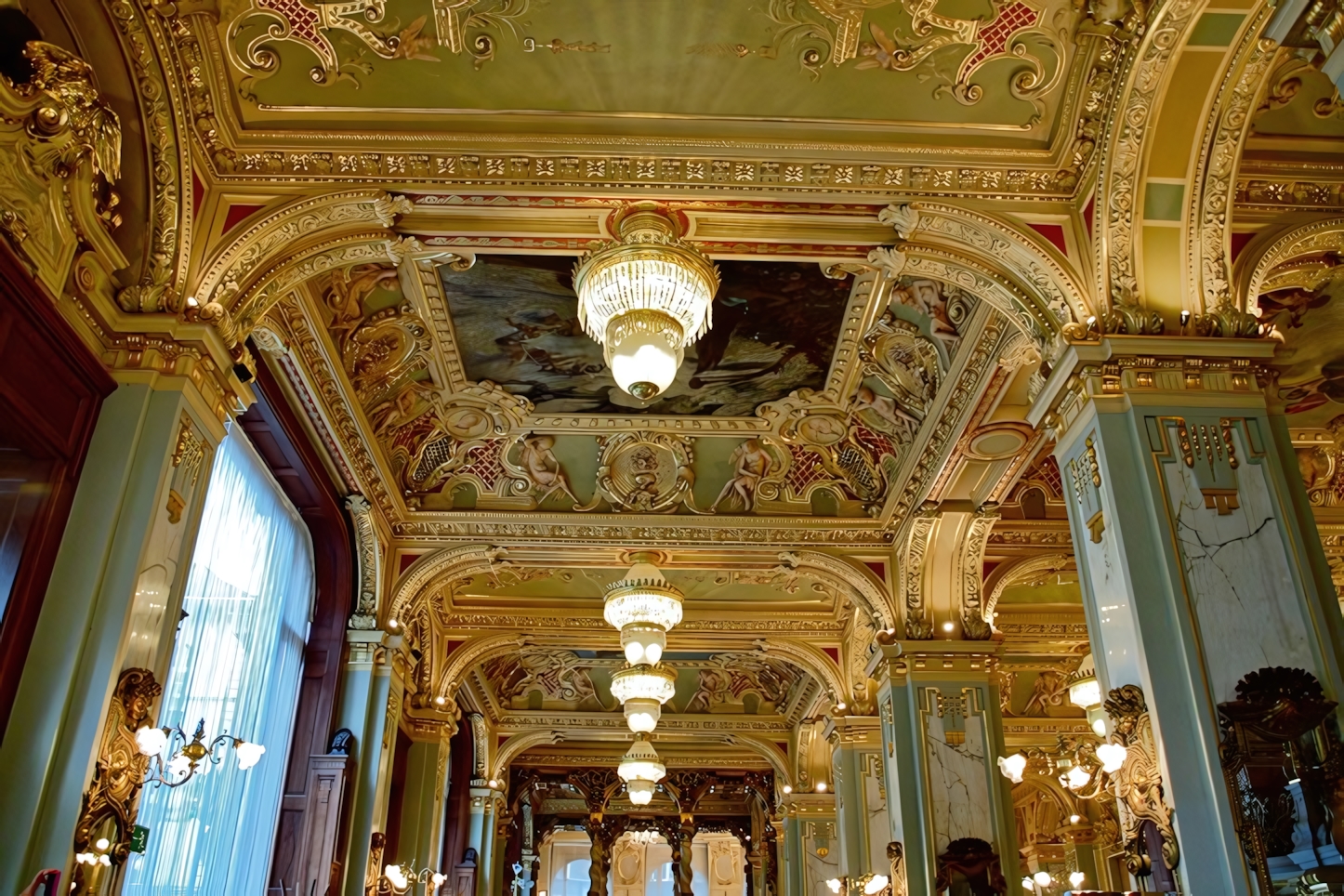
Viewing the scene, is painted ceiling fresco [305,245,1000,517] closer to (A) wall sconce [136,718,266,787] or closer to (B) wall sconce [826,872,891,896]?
(A) wall sconce [136,718,266,787]

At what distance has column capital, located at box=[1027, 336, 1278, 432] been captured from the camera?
621 cm

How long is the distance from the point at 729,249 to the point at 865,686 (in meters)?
8.58

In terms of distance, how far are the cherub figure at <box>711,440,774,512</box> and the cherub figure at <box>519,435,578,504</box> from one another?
1.74 m

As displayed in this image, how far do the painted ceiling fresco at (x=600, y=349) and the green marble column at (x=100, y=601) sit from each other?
2962 mm

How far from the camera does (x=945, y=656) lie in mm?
10977

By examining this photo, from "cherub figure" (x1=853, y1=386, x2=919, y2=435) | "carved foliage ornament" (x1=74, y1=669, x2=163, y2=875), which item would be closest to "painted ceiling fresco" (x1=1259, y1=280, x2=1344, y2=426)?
"cherub figure" (x1=853, y1=386, x2=919, y2=435)

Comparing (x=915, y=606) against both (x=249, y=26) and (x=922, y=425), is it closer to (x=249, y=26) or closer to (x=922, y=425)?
(x=922, y=425)

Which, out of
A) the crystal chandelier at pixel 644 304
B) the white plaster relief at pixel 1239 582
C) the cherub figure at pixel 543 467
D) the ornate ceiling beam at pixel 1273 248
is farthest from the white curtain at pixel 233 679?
the ornate ceiling beam at pixel 1273 248

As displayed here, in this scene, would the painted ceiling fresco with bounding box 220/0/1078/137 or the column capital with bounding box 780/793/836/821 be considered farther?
the column capital with bounding box 780/793/836/821

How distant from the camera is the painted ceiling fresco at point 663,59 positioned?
6.16 m

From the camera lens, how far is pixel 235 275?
6.64 metres

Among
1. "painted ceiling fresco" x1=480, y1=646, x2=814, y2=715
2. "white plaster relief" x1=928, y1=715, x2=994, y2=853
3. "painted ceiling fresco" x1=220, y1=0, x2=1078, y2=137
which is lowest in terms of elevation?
"white plaster relief" x1=928, y1=715, x2=994, y2=853

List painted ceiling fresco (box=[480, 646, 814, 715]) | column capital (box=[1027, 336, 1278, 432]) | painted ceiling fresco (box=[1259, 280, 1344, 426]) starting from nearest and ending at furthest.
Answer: column capital (box=[1027, 336, 1278, 432]) → painted ceiling fresco (box=[1259, 280, 1344, 426]) → painted ceiling fresco (box=[480, 646, 814, 715])

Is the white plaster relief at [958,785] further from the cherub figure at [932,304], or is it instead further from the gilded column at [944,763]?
the cherub figure at [932,304]
